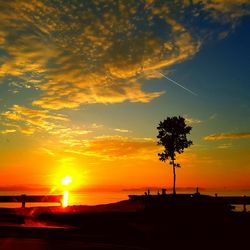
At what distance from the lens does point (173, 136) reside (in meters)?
53.2

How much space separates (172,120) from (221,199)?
21976 millimetres

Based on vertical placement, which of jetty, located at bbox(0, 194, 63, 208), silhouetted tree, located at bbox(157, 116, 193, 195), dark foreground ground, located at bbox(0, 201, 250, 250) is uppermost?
silhouetted tree, located at bbox(157, 116, 193, 195)

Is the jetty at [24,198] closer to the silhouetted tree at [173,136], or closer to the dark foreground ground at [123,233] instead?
the dark foreground ground at [123,233]

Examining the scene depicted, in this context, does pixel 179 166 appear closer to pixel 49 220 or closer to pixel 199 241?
pixel 49 220

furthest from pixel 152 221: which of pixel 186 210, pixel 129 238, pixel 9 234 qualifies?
pixel 9 234

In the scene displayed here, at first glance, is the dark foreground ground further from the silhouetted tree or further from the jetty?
the silhouetted tree

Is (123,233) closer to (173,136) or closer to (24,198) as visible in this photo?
(24,198)

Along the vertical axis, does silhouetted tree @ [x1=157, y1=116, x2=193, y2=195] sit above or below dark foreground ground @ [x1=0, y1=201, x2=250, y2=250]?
above

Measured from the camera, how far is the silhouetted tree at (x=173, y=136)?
5300 cm

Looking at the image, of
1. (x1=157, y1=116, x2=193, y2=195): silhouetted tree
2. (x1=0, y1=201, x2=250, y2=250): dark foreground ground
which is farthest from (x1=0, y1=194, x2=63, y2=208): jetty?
(x1=157, y1=116, x2=193, y2=195): silhouetted tree

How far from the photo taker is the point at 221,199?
1286 inches

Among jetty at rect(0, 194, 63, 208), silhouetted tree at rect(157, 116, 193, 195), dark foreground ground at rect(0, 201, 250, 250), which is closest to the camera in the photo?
dark foreground ground at rect(0, 201, 250, 250)

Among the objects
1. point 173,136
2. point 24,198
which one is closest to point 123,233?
point 24,198

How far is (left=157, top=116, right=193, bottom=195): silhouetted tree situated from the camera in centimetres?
5300
